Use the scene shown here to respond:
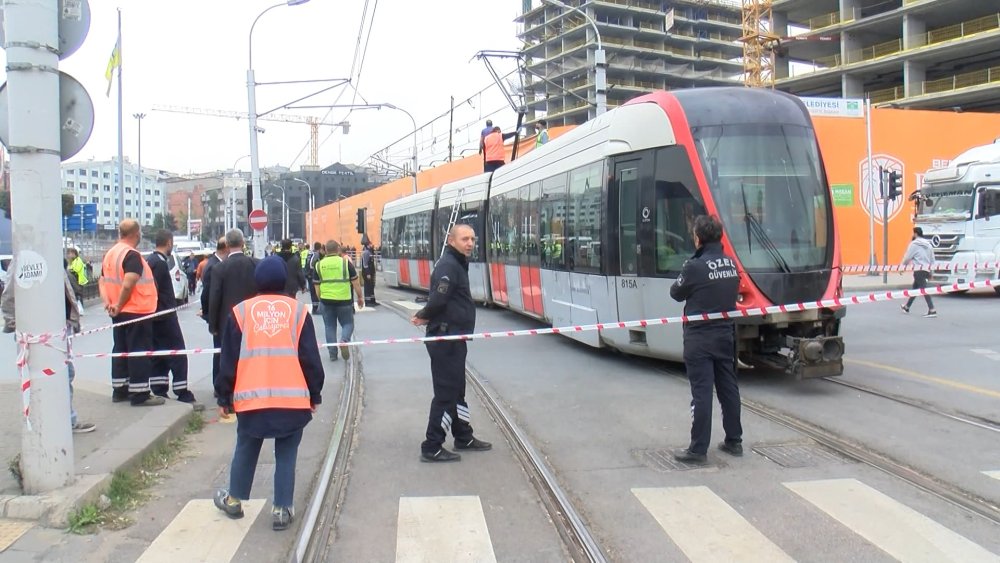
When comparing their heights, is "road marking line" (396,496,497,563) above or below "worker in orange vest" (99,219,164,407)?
below

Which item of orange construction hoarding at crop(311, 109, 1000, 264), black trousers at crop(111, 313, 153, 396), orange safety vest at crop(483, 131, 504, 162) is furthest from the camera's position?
orange construction hoarding at crop(311, 109, 1000, 264)

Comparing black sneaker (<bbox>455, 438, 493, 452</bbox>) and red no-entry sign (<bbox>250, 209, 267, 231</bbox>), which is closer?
black sneaker (<bbox>455, 438, 493, 452</bbox>)

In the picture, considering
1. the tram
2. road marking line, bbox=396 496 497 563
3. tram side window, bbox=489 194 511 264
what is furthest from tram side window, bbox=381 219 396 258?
road marking line, bbox=396 496 497 563

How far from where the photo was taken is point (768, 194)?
8367 mm

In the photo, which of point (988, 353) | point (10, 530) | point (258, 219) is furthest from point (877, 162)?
point (10, 530)

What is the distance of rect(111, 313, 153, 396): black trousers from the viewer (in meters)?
7.32

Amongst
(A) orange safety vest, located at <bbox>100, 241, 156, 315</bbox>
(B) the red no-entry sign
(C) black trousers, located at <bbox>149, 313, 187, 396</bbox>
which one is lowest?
(C) black trousers, located at <bbox>149, 313, 187, 396</bbox>

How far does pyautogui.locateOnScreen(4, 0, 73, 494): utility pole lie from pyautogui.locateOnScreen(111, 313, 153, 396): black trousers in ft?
8.11

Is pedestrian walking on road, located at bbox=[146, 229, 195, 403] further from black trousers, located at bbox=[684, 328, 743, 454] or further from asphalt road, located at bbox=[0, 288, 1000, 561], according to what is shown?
black trousers, located at bbox=[684, 328, 743, 454]

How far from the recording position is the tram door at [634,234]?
889cm

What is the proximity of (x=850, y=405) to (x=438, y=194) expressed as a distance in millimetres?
16002

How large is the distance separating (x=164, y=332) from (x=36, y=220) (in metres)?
3.01

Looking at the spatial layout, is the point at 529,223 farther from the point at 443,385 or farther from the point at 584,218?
the point at 443,385

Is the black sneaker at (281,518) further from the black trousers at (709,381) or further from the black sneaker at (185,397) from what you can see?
the black sneaker at (185,397)
